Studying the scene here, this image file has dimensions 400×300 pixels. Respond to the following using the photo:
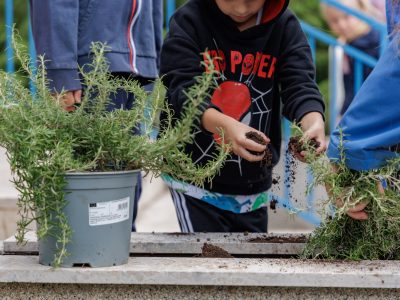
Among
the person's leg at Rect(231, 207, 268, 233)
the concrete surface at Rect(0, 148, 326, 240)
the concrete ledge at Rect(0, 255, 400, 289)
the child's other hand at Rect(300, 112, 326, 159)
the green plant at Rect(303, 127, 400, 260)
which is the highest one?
the child's other hand at Rect(300, 112, 326, 159)

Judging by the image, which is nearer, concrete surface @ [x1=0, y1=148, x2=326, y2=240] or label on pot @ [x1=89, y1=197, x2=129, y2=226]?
label on pot @ [x1=89, y1=197, x2=129, y2=226]

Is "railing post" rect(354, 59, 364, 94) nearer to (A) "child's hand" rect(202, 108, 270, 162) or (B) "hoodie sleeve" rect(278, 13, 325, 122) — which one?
(B) "hoodie sleeve" rect(278, 13, 325, 122)

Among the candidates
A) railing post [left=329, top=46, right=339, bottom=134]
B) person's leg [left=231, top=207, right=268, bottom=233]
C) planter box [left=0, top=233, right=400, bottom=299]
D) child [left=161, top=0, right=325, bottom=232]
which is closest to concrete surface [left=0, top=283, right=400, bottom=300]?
planter box [left=0, top=233, right=400, bottom=299]

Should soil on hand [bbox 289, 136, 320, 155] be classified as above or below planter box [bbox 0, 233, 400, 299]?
above

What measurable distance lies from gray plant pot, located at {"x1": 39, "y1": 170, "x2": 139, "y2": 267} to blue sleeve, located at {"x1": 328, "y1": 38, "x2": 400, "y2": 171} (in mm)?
623

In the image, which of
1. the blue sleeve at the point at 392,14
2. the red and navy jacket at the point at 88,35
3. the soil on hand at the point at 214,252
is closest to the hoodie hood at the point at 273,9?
the red and navy jacket at the point at 88,35

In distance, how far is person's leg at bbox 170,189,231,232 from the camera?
10.1 ft

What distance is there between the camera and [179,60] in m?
2.85

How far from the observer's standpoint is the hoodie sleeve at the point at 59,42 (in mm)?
2883

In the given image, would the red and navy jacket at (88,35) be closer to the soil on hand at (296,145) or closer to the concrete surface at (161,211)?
the soil on hand at (296,145)

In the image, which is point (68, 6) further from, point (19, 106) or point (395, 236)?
point (395, 236)

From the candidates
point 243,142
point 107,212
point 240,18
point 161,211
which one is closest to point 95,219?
point 107,212

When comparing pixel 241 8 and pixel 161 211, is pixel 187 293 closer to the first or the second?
pixel 241 8

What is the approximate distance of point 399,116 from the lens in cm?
214
